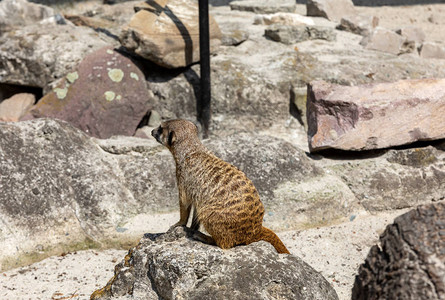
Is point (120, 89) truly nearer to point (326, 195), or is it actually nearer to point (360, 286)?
point (326, 195)

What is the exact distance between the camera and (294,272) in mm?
3062

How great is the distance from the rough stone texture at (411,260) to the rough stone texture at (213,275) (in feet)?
2.61

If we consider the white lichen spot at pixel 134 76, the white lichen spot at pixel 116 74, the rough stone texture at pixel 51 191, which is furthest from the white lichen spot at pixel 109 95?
the rough stone texture at pixel 51 191

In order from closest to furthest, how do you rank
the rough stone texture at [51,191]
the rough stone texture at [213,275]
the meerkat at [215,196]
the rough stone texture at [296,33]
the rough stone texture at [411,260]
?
the rough stone texture at [411,260] < the rough stone texture at [213,275] < the meerkat at [215,196] < the rough stone texture at [51,191] < the rough stone texture at [296,33]

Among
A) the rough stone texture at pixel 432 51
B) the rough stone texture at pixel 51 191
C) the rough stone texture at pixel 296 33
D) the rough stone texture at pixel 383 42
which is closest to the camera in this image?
the rough stone texture at pixel 51 191

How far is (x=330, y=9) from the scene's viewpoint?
9336 millimetres

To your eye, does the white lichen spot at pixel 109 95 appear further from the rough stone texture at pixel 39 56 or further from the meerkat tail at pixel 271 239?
the meerkat tail at pixel 271 239

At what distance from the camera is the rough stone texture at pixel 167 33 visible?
6.22 meters

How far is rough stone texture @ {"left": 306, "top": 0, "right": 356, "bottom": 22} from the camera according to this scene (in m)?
9.26

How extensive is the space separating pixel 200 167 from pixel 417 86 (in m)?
2.74

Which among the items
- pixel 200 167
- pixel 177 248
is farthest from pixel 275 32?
pixel 177 248

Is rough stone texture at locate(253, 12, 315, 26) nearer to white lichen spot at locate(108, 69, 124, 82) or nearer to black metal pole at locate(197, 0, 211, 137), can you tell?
black metal pole at locate(197, 0, 211, 137)

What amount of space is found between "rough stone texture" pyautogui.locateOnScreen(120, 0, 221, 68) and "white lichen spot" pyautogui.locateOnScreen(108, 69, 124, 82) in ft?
0.99

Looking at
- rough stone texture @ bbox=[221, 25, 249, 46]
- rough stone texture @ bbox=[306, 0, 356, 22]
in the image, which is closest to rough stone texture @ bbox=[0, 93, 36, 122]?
rough stone texture @ bbox=[221, 25, 249, 46]
